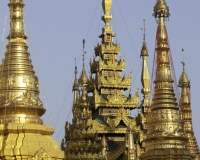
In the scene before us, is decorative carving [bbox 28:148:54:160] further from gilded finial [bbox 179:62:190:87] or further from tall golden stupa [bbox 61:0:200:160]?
gilded finial [bbox 179:62:190:87]

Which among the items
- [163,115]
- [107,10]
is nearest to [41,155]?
[163,115]

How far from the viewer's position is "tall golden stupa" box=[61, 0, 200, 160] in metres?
29.2

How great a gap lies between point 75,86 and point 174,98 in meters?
15.4

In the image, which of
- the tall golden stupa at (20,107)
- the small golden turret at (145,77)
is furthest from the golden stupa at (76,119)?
the small golden turret at (145,77)

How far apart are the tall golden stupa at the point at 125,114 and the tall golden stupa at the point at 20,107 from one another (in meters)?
3.55

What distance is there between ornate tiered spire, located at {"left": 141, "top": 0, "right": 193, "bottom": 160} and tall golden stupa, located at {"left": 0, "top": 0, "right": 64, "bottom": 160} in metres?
4.51

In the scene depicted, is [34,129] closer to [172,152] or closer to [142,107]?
[172,152]

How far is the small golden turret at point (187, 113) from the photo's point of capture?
3646cm

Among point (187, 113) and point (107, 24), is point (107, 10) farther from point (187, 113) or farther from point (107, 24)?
point (187, 113)

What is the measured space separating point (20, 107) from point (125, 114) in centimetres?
1789

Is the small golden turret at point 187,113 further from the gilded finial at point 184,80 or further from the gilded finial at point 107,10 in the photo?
the gilded finial at point 107,10

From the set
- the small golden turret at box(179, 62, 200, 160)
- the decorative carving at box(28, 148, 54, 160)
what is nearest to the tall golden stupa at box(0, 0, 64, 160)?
the decorative carving at box(28, 148, 54, 160)

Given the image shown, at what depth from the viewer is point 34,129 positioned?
86.5ft

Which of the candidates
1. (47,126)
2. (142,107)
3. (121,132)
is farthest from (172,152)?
(142,107)
